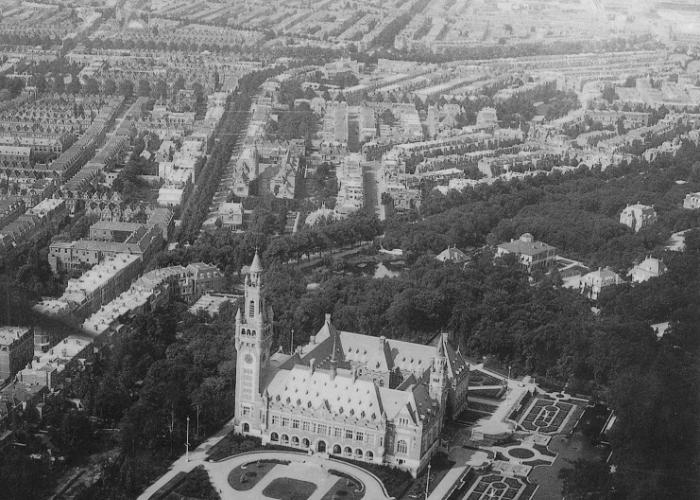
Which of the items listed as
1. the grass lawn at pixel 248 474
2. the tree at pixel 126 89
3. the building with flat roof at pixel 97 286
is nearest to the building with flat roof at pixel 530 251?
the building with flat roof at pixel 97 286

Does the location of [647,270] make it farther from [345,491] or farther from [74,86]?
[74,86]

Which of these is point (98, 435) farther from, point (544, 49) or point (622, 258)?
point (544, 49)

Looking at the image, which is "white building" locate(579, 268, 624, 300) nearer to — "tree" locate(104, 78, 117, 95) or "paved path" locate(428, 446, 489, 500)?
"paved path" locate(428, 446, 489, 500)

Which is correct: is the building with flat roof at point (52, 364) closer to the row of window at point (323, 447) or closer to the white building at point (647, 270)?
the row of window at point (323, 447)

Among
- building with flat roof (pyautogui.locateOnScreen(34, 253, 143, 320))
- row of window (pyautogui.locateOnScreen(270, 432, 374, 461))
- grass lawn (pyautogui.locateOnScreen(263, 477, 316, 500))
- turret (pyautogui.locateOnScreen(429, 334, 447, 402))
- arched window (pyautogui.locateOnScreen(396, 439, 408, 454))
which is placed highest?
turret (pyautogui.locateOnScreen(429, 334, 447, 402))

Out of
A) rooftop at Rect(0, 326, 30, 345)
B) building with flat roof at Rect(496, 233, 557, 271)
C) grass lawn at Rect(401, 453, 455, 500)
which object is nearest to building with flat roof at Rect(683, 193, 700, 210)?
building with flat roof at Rect(496, 233, 557, 271)

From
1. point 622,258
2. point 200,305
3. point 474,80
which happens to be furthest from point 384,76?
point 200,305
